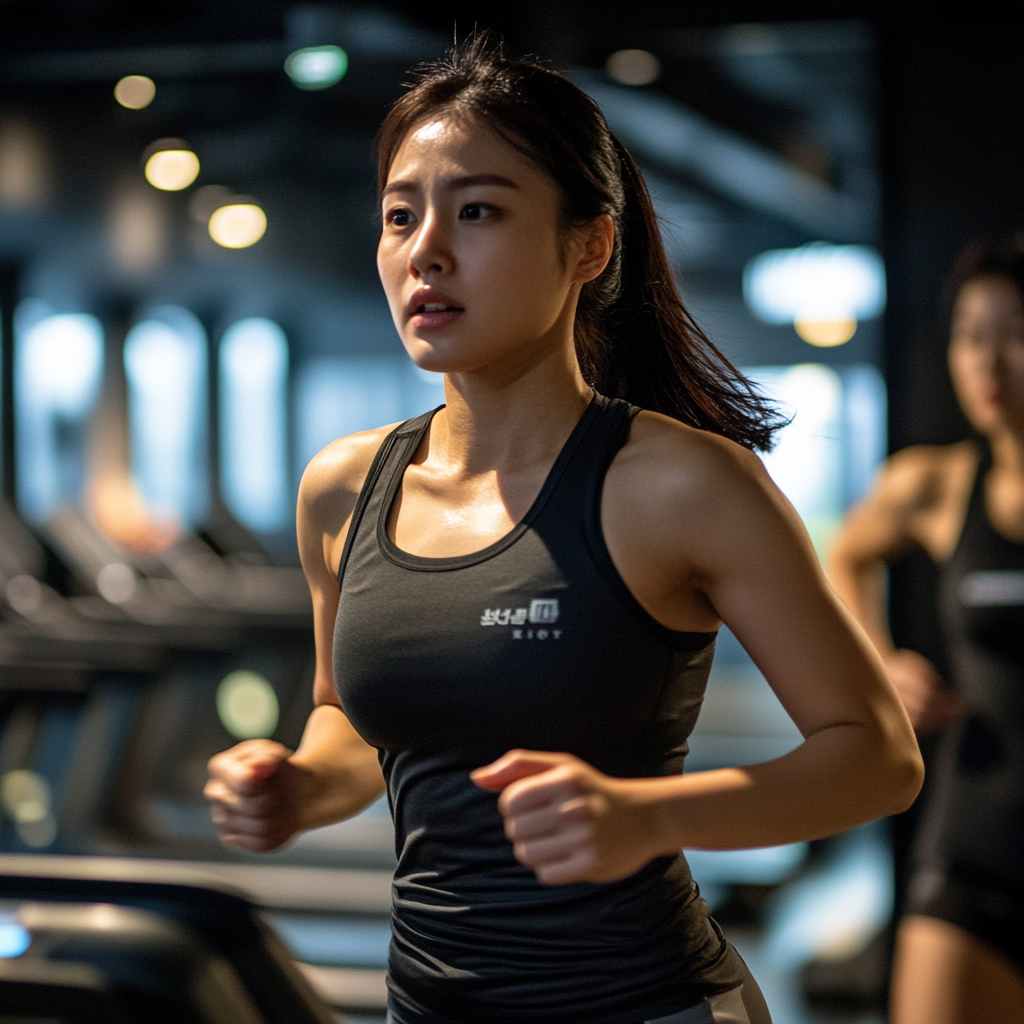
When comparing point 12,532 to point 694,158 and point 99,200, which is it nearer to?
point 99,200

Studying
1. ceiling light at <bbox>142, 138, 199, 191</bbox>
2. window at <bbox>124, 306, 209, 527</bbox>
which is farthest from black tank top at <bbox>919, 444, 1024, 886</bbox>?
window at <bbox>124, 306, 209, 527</bbox>

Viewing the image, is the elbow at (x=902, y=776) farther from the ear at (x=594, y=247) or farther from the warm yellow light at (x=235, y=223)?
the warm yellow light at (x=235, y=223)

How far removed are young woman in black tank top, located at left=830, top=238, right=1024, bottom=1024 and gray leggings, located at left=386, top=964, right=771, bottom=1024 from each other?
1011 mm

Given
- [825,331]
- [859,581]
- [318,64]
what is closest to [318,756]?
[859,581]

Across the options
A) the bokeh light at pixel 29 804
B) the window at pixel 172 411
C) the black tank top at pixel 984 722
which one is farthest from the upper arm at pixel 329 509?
the window at pixel 172 411

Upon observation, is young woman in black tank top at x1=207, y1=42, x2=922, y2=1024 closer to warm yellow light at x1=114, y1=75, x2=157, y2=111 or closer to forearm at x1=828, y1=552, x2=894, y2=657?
forearm at x1=828, y1=552, x2=894, y2=657

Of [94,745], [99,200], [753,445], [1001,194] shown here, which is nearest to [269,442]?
[99,200]

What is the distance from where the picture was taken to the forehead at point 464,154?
1.11 meters

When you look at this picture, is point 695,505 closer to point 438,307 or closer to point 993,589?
point 438,307

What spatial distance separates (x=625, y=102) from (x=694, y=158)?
1.97m

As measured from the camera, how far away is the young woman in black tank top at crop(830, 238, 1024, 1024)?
2.10 metres

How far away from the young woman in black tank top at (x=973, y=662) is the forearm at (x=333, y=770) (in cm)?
117

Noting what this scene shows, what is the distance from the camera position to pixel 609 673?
104 centimetres

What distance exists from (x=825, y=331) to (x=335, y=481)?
10077 millimetres
